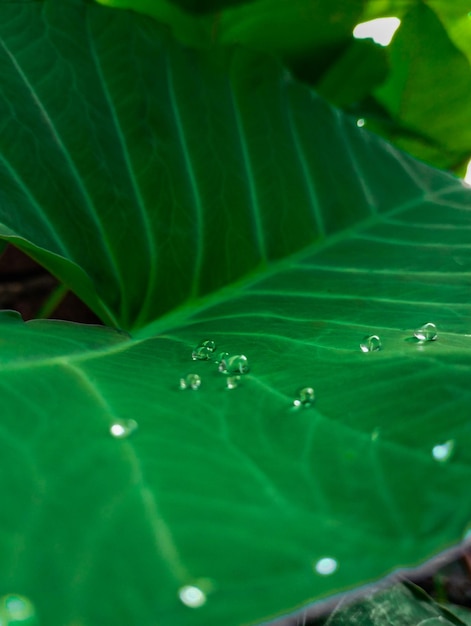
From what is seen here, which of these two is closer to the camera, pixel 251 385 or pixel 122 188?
pixel 251 385

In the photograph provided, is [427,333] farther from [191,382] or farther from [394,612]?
[394,612]

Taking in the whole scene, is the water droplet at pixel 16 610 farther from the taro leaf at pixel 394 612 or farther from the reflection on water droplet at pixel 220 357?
the taro leaf at pixel 394 612

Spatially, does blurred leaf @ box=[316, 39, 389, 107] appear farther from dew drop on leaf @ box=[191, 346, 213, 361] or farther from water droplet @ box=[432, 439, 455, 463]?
water droplet @ box=[432, 439, 455, 463]

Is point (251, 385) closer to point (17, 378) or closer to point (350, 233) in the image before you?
point (17, 378)

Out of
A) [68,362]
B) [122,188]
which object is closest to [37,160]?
[122,188]

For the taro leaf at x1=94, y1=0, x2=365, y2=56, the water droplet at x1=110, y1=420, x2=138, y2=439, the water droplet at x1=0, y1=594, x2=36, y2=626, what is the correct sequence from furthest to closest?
1. the taro leaf at x1=94, y1=0, x2=365, y2=56
2. the water droplet at x1=110, y1=420, x2=138, y2=439
3. the water droplet at x1=0, y1=594, x2=36, y2=626

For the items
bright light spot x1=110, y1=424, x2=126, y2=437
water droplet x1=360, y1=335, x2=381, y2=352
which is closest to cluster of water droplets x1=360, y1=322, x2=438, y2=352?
water droplet x1=360, y1=335, x2=381, y2=352

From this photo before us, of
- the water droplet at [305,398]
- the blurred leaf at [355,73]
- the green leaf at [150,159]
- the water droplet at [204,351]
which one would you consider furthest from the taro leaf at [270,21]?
the water droplet at [305,398]
